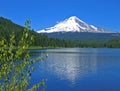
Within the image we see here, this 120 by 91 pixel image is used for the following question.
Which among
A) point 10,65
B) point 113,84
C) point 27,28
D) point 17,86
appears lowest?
point 113,84

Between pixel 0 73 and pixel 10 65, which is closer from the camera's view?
pixel 0 73

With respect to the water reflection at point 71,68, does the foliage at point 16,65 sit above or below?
above

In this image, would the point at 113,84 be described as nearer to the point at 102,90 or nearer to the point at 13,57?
the point at 102,90

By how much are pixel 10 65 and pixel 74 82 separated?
37.9 metres

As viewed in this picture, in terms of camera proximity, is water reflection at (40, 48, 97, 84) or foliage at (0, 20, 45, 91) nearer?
foliage at (0, 20, 45, 91)

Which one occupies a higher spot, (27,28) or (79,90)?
(27,28)

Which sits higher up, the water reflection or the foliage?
the foliage

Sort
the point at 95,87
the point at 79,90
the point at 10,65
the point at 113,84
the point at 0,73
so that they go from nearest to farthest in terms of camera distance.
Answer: the point at 0,73
the point at 10,65
the point at 79,90
the point at 95,87
the point at 113,84

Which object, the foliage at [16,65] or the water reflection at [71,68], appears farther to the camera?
the water reflection at [71,68]

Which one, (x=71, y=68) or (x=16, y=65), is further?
(x=71, y=68)

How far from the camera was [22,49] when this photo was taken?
9883 mm

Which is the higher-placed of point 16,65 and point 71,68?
point 16,65

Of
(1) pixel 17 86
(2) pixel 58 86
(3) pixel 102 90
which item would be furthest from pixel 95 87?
(1) pixel 17 86

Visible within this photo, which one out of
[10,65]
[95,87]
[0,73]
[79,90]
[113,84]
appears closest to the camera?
[0,73]
